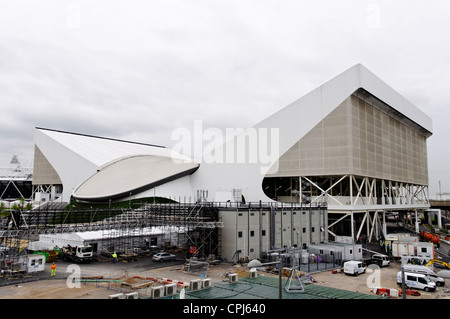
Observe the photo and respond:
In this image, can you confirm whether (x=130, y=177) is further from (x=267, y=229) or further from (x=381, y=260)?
(x=381, y=260)

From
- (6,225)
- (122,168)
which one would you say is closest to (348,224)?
(122,168)

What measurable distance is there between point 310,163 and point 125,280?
82.0 feet

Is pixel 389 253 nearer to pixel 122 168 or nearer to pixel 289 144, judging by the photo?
pixel 289 144

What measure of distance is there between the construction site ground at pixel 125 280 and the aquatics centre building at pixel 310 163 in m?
9.58

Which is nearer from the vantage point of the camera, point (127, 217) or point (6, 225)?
point (6, 225)

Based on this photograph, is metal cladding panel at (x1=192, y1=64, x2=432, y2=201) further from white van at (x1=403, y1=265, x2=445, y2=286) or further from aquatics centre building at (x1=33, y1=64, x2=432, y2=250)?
white van at (x1=403, y1=265, x2=445, y2=286)

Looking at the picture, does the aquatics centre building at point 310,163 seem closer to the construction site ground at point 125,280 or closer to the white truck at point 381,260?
the white truck at point 381,260

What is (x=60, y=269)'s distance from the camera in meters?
24.1

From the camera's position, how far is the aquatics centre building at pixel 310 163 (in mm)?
37531

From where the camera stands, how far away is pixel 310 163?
126 ft

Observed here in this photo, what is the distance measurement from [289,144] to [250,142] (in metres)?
4.51

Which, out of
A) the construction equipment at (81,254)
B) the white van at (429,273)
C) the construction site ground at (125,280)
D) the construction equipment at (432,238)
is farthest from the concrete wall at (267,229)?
the construction equipment at (432,238)

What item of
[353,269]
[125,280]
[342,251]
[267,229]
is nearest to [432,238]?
[342,251]
